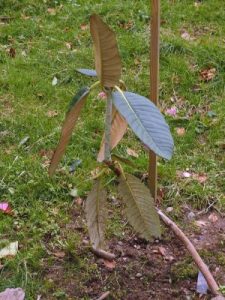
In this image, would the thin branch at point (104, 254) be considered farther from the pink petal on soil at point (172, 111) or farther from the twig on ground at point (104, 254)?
the pink petal on soil at point (172, 111)

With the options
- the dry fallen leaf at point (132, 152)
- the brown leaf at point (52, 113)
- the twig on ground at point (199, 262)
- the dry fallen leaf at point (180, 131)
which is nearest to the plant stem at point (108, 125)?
the twig on ground at point (199, 262)

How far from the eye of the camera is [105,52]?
70.4 inches

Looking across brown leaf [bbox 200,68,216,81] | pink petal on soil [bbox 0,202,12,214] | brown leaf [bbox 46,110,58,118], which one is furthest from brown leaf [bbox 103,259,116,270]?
brown leaf [bbox 200,68,216,81]

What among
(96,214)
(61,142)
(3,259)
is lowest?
(3,259)

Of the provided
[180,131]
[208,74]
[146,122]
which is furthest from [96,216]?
[208,74]

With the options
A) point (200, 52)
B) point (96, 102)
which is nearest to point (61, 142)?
point (96, 102)

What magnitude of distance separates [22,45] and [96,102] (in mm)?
1005

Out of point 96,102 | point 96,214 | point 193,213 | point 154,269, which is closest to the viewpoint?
point 96,214

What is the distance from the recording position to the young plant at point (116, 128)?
1.77 m

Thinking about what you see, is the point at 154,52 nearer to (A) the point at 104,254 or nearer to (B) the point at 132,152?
(A) the point at 104,254

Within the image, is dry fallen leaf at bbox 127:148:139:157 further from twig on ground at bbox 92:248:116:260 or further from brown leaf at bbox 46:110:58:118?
twig on ground at bbox 92:248:116:260

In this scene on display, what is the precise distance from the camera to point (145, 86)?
3.70m

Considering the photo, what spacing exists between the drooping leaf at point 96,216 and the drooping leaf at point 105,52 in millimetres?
452

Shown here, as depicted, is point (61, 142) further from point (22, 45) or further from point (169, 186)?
point (22, 45)
